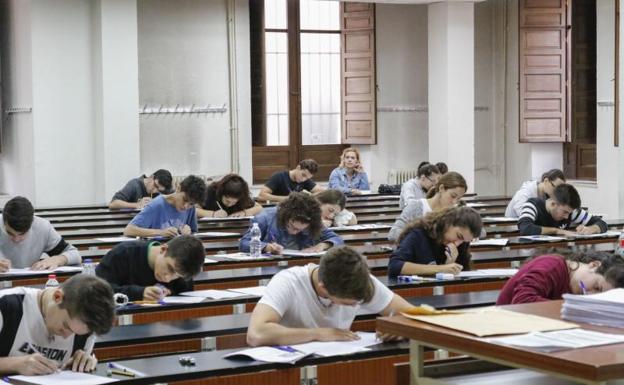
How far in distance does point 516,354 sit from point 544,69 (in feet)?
45.6

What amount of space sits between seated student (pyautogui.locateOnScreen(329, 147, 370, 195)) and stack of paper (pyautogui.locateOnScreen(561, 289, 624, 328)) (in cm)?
1014

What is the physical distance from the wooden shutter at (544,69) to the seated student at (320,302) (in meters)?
12.1

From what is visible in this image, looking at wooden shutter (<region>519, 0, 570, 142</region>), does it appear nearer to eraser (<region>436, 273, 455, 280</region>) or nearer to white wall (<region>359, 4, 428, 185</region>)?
white wall (<region>359, 4, 428, 185</region>)

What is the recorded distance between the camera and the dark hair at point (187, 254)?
468 centimetres

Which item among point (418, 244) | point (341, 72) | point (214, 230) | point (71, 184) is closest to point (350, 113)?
point (341, 72)

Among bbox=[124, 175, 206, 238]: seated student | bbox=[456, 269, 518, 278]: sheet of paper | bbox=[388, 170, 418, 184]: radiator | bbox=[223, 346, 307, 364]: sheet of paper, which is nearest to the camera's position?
bbox=[223, 346, 307, 364]: sheet of paper

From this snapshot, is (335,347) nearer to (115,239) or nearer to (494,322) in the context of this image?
(494,322)

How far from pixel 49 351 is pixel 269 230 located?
3614 millimetres

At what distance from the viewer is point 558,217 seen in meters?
8.45

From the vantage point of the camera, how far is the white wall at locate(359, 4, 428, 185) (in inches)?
664

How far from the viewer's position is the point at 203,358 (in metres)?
3.60

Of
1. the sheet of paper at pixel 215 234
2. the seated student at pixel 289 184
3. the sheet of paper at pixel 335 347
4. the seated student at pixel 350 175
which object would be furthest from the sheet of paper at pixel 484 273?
the seated student at pixel 350 175

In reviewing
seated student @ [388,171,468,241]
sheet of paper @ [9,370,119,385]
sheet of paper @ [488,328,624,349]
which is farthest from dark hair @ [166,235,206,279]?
seated student @ [388,171,468,241]

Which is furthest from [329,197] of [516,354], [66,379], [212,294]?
[516,354]
